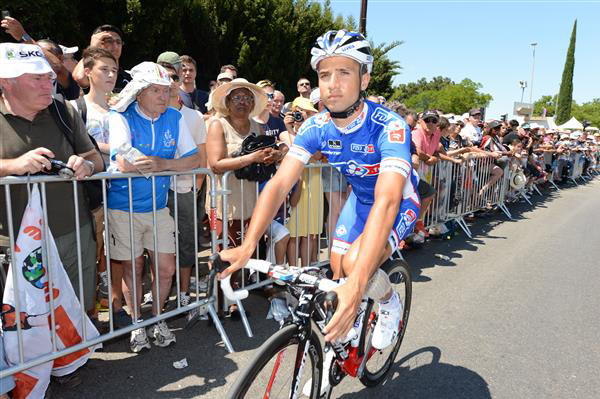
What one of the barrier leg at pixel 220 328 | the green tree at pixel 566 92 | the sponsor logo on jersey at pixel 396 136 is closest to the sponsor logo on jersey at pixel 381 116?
the sponsor logo on jersey at pixel 396 136

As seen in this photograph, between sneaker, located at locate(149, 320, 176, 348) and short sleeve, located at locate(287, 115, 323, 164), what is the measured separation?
201 cm

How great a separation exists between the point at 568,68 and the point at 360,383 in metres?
83.5

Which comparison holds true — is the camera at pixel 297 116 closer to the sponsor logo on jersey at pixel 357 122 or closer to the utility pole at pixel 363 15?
the sponsor logo on jersey at pixel 357 122

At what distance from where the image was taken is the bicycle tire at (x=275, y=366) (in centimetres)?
183

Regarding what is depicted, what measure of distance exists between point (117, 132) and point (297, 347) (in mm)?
2169

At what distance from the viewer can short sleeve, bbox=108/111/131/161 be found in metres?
3.28

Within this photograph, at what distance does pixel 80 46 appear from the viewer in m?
10.1

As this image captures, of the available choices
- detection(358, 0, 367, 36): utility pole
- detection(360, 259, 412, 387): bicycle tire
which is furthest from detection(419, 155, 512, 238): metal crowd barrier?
detection(358, 0, 367, 36): utility pole

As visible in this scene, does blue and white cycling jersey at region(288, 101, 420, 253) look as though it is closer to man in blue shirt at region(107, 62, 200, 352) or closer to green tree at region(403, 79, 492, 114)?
man in blue shirt at region(107, 62, 200, 352)

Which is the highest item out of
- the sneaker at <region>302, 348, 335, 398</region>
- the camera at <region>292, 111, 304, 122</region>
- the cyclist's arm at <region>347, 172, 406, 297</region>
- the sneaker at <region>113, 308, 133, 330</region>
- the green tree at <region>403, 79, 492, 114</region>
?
the green tree at <region>403, 79, 492, 114</region>

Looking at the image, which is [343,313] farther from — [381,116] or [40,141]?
[40,141]

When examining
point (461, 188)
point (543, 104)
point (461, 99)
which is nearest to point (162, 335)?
point (461, 188)

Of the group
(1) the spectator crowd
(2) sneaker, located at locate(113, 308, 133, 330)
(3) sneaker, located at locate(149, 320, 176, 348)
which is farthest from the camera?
(2) sneaker, located at locate(113, 308, 133, 330)

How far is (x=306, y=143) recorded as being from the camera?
255cm
